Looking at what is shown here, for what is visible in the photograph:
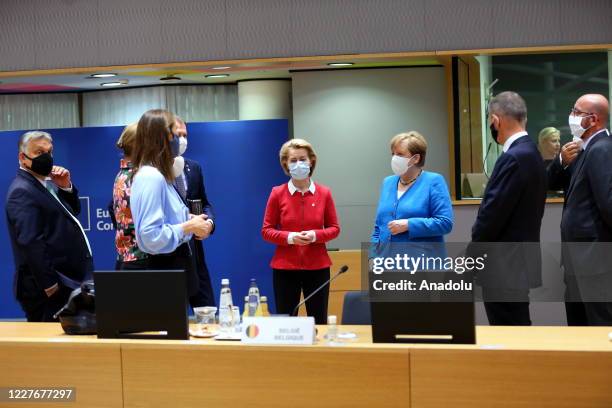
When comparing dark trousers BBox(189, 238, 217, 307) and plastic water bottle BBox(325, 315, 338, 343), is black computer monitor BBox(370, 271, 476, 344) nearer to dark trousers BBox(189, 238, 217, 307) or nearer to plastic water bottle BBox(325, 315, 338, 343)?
plastic water bottle BBox(325, 315, 338, 343)

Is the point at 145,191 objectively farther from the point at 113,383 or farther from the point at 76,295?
the point at 113,383

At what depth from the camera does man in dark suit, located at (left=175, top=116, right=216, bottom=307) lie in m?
4.14

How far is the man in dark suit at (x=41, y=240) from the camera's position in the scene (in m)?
4.48

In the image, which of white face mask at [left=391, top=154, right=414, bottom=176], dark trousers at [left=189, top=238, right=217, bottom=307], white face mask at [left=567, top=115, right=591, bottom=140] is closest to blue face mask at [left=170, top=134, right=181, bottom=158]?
dark trousers at [left=189, top=238, right=217, bottom=307]

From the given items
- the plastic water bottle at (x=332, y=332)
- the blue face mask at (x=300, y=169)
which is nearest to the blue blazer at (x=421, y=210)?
the blue face mask at (x=300, y=169)

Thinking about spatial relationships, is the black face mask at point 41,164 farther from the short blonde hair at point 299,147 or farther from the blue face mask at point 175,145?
the short blonde hair at point 299,147

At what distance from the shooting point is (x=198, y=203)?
3824 millimetres

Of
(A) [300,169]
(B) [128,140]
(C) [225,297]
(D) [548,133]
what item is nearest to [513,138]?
(A) [300,169]

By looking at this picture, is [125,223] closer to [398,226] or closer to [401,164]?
[398,226]

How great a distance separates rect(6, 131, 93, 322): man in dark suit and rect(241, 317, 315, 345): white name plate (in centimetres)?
206

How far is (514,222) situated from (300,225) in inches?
55.9

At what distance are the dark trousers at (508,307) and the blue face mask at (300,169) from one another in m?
1.49

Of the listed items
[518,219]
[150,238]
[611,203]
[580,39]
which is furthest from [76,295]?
[580,39]

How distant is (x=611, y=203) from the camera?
3951 mm
